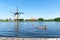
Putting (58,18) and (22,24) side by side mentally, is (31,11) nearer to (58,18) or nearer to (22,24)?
(22,24)

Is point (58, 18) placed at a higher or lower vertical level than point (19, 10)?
lower

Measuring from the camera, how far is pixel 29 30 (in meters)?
1.63

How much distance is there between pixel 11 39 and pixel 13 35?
0.20 ft

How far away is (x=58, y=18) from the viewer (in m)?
1.61

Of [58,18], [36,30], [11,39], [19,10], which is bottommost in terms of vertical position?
[11,39]

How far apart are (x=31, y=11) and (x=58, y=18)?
345 millimetres

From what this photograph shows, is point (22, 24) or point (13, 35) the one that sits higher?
point (22, 24)

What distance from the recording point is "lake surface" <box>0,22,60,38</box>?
63.7 inches

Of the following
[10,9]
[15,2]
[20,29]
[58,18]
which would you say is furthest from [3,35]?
[58,18]

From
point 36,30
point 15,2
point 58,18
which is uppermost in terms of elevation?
point 15,2

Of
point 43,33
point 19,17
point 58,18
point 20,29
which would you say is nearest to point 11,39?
point 20,29

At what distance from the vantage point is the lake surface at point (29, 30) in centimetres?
162

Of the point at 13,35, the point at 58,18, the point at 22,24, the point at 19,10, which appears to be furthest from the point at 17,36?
the point at 58,18

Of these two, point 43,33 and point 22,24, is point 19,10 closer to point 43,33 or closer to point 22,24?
point 22,24
